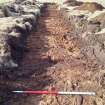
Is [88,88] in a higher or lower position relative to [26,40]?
higher

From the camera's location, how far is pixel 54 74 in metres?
10.8

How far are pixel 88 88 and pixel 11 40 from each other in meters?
4.97

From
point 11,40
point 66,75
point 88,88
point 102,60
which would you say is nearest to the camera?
point 88,88

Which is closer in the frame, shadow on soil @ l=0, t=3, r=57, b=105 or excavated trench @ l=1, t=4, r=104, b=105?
excavated trench @ l=1, t=4, r=104, b=105

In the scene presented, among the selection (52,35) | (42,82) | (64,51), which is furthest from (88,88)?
(52,35)

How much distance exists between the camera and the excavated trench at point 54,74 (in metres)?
8.71

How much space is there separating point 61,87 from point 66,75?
1232mm

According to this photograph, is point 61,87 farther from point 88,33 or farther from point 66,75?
point 88,33

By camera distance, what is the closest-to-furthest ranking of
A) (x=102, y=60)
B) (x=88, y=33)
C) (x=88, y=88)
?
(x=88, y=88) → (x=102, y=60) → (x=88, y=33)

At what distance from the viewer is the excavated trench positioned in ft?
28.6

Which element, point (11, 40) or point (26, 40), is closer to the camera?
point (11, 40)

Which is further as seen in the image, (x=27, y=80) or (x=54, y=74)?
(x=54, y=74)

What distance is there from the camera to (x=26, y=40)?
16.3 meters

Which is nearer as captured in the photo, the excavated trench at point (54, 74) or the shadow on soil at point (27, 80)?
the excavated trench at point (54, 74)
